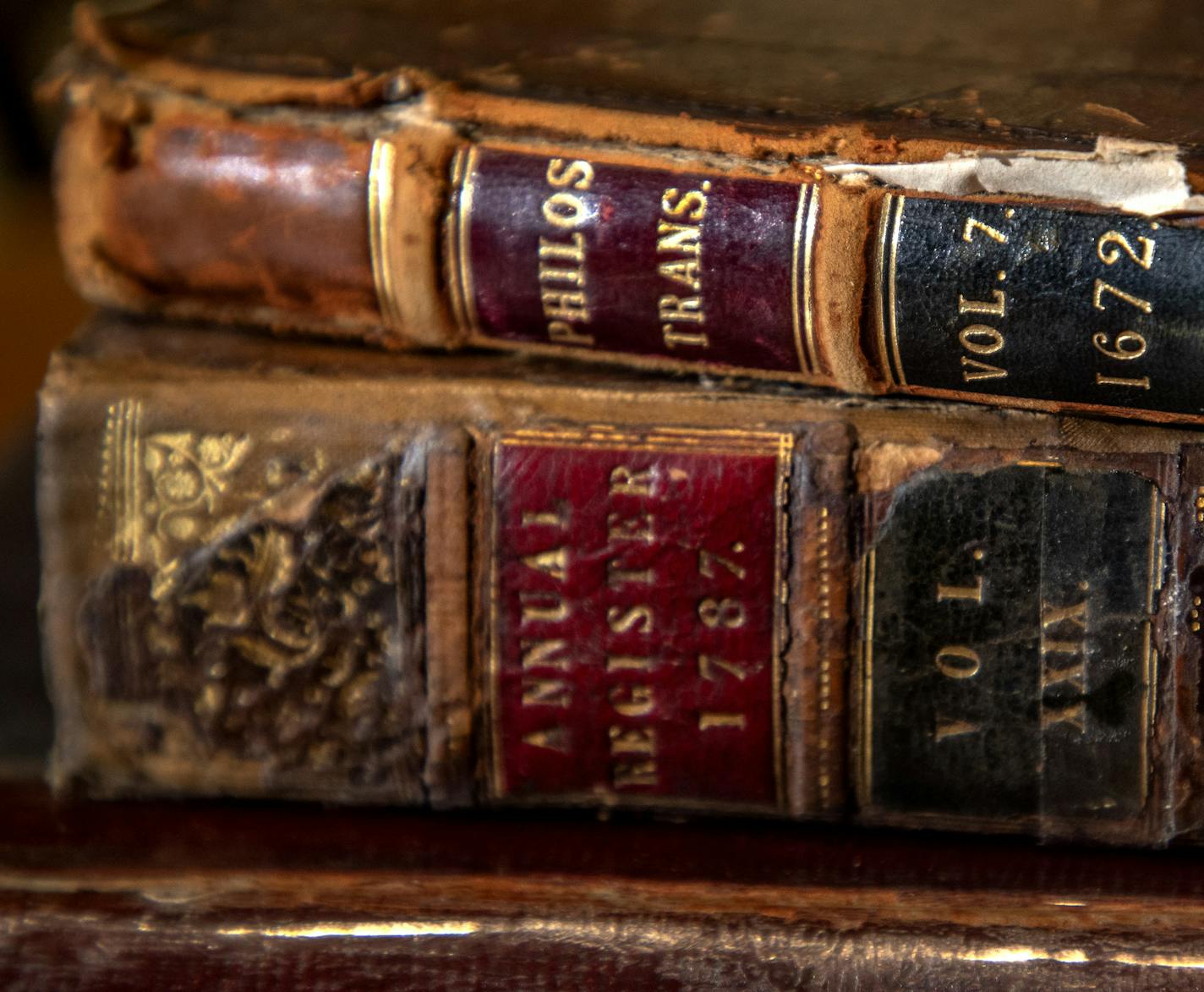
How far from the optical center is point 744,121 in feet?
2.65

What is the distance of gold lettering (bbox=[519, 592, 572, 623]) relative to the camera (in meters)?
0.83

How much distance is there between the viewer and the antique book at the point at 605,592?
777 millimetres

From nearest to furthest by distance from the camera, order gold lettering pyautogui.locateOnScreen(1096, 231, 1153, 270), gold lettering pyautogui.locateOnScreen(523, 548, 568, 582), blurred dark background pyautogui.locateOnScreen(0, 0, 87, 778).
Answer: gold lettering pyautogui.locateOnScreen(1096, 231, 1153, 270)
gold lettering pyautogui.locateOnScreen(523, 548, 568, 582)
blurred dark background pyautogui.locateOnScreen(0, 0, 87, 778)

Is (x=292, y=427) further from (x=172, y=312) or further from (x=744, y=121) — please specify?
(x=744, y=121)

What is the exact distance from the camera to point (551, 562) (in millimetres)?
823

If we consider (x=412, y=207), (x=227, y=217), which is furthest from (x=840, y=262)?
(x=227, y=217)

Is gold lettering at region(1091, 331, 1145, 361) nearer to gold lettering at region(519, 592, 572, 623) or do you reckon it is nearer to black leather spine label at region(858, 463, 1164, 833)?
black leather spine label at region(858, 463, 1164, 833)

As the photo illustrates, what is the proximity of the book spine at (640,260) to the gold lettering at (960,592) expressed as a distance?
4.0 inches

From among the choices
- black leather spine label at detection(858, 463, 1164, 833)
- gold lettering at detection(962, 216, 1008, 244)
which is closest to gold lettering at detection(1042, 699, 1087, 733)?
black leather spine label at detection(858, 463, 1164, 833)

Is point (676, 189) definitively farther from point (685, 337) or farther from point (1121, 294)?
point (1121, 294)

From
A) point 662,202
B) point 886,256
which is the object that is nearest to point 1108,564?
point 886,256

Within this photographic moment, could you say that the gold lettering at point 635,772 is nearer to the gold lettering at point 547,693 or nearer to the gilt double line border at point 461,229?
the gold lettering at point 547,693

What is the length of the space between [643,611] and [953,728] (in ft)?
0.59

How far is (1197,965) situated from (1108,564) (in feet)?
0.66
